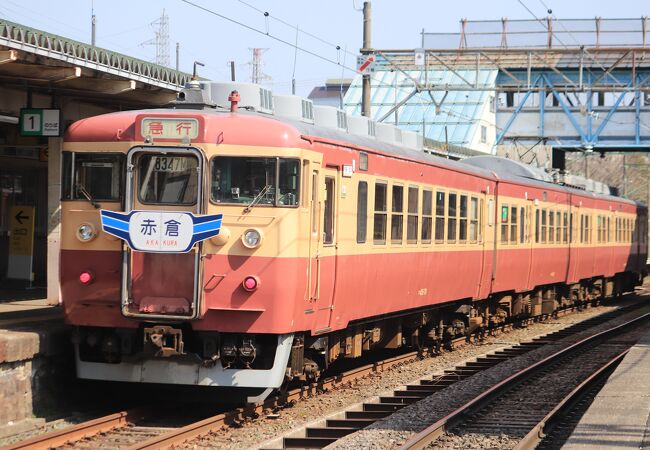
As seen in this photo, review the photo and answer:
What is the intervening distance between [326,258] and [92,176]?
2493 mm

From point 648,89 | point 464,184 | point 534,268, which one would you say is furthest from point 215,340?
point 648,89

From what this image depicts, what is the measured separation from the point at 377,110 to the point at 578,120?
15318mm

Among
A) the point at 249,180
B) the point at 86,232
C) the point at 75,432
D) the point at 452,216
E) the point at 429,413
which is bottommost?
the point at 429,413

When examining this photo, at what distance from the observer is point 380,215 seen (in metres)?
13.0

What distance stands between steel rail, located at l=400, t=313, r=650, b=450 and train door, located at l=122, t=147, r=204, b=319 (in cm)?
233

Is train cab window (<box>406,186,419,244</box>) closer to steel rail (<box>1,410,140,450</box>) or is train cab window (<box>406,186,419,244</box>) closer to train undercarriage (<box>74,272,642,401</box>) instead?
train undercarriage (<box>74,272,642,401</box>)

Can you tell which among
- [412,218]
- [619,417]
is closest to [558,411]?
[619,417]

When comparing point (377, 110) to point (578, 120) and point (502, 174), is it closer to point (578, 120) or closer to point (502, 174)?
point (578, 120)

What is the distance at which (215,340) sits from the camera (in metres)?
10.4

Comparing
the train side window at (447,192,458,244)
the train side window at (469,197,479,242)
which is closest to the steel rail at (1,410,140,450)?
the train side window at (447,192,458,244)

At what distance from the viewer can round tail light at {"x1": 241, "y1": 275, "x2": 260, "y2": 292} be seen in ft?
33.6

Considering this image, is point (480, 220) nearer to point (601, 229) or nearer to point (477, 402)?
point (477, 402)

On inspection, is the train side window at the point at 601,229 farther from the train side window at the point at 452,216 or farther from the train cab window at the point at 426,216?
the train cab window at the point at 426,216

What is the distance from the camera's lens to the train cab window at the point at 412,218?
46.1 feet
